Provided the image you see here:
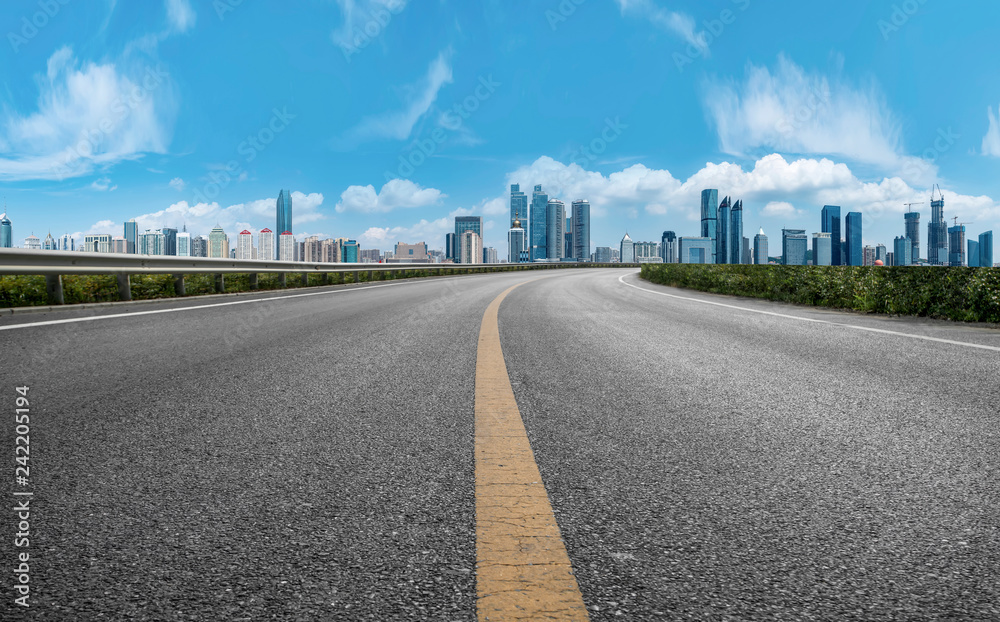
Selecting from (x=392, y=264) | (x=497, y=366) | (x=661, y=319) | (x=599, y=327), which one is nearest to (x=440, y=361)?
(x=497, y=366)

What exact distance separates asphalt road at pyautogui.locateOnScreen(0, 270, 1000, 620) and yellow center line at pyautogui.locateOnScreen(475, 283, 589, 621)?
0.14 feet

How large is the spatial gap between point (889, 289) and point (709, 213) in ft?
617

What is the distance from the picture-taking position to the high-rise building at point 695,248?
158500 millimetres

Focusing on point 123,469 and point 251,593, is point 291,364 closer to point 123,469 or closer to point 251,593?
point 123,469

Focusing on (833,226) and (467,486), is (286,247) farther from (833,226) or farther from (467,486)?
(833,226)

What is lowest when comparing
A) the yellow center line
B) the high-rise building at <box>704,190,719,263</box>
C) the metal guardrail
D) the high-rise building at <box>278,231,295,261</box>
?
the yellow center line

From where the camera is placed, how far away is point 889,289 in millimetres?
9852

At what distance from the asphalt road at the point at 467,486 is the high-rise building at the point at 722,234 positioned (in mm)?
151696

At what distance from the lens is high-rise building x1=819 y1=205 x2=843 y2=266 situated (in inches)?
3607

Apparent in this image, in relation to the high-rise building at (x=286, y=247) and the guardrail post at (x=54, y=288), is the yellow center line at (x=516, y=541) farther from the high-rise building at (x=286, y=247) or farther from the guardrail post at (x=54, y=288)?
the high-rise building at (x=286, y=247)

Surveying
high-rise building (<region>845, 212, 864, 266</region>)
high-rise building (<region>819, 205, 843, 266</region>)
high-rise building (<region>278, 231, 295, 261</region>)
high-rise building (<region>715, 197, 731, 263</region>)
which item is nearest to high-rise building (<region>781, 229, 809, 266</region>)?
high-rise building (<region>819, 205, 843, 266</region>)

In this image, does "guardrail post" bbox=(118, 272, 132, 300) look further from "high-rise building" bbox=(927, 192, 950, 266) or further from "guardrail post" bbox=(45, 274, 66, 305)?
"high-rise building" bbox=(927, 192, 950, 266)

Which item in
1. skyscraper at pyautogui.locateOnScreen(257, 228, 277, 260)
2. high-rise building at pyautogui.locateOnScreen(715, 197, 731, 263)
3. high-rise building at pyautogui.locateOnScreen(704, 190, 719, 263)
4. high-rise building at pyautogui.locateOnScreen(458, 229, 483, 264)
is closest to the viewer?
skyscraper at pyautogui.locateOnScreen(257, 228, 277, 260)

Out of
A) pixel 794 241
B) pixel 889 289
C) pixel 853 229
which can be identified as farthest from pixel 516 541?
pixel 794 241
